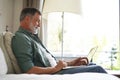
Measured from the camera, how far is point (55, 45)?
4.07 m

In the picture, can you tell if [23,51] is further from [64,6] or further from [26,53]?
[64,6]

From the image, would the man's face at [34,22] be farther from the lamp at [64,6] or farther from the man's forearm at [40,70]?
the lamp at [64,6]

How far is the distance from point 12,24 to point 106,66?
5.64 ft

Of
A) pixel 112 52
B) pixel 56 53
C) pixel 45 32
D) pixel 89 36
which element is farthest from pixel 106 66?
pixel 45 32

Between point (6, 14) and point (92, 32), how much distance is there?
144cm

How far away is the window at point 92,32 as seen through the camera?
3.99 metres

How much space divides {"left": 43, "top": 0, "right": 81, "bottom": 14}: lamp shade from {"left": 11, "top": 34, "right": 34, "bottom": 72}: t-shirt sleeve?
156cm

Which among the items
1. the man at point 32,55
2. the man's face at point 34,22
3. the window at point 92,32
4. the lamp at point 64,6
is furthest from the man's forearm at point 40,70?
the window at point 92,32

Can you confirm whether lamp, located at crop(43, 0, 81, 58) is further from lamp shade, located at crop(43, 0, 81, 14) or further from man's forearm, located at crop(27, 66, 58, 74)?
man's forearm, located at crop(27, 66, 58, 74)

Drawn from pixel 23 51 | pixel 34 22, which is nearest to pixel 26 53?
pixel 23 51

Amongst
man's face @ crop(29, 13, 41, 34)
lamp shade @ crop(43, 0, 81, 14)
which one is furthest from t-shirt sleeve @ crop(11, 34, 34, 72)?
lamp shade @ crop(43, 0, 81, 14)

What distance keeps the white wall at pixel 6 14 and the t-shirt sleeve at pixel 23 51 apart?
5.88ft

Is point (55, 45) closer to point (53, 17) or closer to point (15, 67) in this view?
point (53, 17)

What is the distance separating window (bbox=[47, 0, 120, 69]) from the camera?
3988 mm
